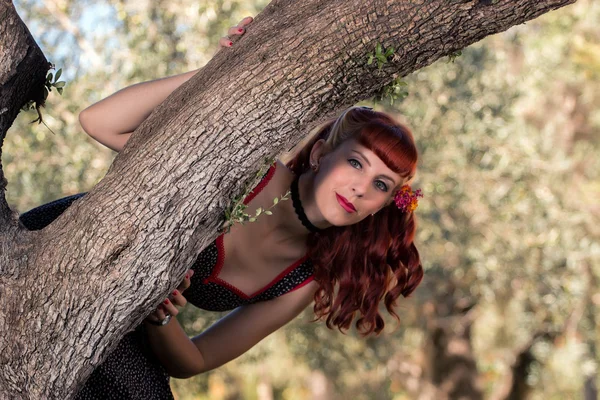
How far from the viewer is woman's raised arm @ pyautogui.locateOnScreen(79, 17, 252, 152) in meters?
2.79

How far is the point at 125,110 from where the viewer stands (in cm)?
281

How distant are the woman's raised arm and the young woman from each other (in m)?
→ 0.50

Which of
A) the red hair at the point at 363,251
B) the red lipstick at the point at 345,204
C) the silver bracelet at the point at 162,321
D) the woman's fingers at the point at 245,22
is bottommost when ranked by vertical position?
the red hair at the point at 363,251

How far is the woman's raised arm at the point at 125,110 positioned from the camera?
9.17ft

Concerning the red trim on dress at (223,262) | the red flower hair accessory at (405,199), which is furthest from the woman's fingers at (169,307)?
the red flower hair accessory at (405,199)

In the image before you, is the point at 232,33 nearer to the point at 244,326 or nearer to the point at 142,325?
the point at 142,325

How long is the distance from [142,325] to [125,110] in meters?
0.94

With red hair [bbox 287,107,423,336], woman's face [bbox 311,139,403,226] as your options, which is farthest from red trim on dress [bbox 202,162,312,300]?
woman's face [bbox 311,139,403,226]

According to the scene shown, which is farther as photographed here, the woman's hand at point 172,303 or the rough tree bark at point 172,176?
the woman's hand at point 172,303

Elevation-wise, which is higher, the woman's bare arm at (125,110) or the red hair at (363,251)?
the woman's bare arm at (125,110)

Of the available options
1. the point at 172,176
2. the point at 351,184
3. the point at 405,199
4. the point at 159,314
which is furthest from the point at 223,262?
the point at 172,176

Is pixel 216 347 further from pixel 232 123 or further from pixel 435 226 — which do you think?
pixel 435 226

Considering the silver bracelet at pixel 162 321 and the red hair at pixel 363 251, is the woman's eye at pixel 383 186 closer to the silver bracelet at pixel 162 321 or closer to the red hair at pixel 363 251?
the red hair at pixel 363 251

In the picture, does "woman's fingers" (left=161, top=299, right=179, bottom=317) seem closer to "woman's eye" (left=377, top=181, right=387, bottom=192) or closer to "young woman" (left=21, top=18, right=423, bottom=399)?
"young woman" (left=21, top=18, right=423, bottom=399)
